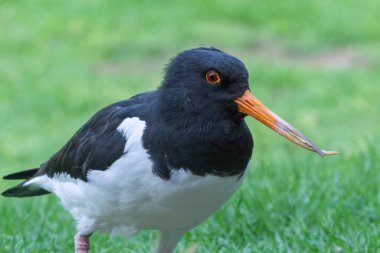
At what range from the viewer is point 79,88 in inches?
466

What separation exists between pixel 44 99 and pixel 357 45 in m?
5.00

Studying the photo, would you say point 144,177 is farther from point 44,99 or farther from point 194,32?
point 194,32

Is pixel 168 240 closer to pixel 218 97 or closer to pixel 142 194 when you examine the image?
pixel 142 194

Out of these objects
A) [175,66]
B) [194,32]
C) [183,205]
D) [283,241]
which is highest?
[194,32]

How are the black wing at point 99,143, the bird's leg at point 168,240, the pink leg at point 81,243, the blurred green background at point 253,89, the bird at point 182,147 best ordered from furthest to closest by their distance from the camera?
the blurred green background at point 253,89
the pink leg at point 81,243
the bird's leg at point 168,240
the black wing at point 99,143
the bird at point 182,147

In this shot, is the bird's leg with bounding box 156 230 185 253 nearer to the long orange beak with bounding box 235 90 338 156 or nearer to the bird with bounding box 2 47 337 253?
the bird with bounding box 2 47 337 253

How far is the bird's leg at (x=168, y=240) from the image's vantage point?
4938 mm

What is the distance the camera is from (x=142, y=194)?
4.49m

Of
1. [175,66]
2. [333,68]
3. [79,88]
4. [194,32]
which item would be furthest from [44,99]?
[175,66]

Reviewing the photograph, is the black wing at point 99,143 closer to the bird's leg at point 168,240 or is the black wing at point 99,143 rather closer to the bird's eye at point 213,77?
the bird's eye at point 213,77

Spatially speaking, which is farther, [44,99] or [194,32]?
[194,32]

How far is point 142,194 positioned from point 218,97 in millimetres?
659

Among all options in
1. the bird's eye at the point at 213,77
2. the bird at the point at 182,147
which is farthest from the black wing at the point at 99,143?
the bird's eye at the point at 213,77

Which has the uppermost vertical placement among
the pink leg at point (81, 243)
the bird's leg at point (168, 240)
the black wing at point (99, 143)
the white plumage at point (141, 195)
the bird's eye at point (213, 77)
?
the bird's eye at point (213, 77)
